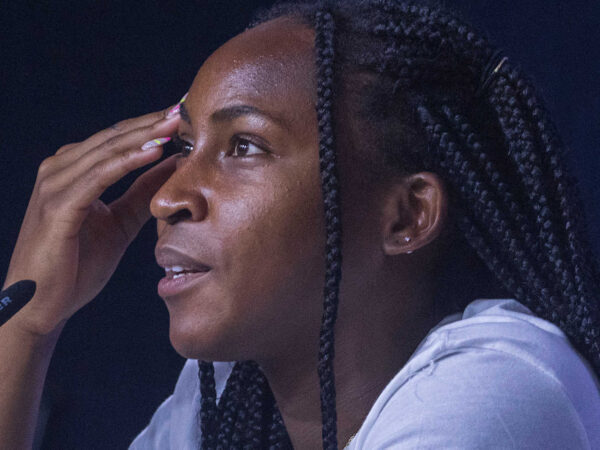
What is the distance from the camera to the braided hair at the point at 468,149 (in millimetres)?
1097

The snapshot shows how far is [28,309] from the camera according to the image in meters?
1.35

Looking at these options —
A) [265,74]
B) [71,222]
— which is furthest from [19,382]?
[265,74]

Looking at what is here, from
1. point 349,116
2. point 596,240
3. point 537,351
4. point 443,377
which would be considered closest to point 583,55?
point 596,240

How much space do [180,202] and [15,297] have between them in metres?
0.28

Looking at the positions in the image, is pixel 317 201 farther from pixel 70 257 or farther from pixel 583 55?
pixel 583 55

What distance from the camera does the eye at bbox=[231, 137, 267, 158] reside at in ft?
3.59

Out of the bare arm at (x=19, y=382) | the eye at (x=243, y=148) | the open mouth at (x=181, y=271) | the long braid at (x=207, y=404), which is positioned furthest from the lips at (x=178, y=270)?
the bare arm at (x=19, y=382)

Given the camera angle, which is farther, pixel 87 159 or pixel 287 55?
pixel 87 159

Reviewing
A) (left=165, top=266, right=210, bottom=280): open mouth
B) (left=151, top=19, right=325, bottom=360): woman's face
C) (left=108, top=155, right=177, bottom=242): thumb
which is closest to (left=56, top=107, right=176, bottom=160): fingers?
(left=108, top=155, right=177, bottom=242): thumb

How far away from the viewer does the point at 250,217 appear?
3.46 ft

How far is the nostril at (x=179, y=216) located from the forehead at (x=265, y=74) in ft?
0.57

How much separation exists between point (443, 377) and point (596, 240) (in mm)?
707

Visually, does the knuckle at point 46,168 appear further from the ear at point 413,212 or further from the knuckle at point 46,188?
the ear at point 413,212

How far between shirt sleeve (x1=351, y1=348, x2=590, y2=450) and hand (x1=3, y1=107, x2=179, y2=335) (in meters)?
0.65
